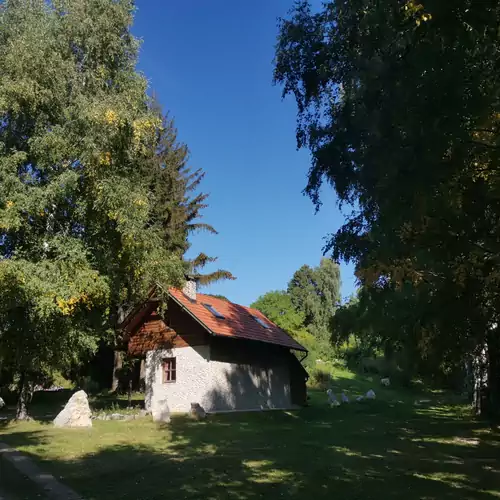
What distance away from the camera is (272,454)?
→ 10.6 meters

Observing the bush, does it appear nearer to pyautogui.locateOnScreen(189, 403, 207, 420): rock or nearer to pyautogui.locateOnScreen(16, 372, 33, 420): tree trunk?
pyautogui.locateOnScreen(189, 403, 207, 420): rock

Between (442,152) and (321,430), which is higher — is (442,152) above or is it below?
above

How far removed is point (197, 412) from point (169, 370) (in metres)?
3.90

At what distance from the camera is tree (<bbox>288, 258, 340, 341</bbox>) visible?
60.9 meters

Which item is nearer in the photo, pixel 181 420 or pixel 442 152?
pixel 442 152

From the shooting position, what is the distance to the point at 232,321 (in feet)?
80.9

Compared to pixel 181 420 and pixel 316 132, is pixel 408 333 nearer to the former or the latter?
pixel 316 132

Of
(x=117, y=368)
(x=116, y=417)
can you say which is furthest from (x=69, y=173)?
(x=117, y=368)

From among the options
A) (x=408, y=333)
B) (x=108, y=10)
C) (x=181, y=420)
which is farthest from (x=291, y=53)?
(x=181, y=420)

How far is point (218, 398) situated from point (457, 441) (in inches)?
451

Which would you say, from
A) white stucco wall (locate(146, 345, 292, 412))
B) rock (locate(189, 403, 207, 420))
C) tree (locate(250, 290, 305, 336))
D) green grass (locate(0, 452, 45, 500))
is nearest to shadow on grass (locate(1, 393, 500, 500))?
green grass (locate(0, 452, 45, 500))

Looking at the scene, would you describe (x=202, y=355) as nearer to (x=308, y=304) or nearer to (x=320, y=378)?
(x=320, y=378)

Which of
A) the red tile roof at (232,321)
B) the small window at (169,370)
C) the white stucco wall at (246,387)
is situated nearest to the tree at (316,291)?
the red tile roof at (232,321)

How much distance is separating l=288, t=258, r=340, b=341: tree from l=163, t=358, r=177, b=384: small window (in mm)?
37729
